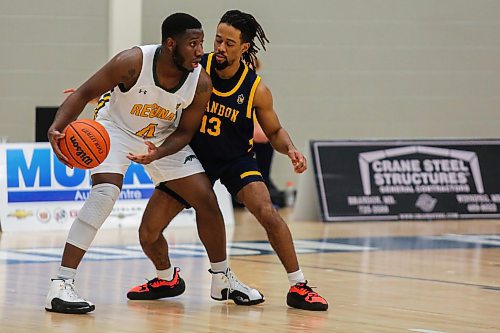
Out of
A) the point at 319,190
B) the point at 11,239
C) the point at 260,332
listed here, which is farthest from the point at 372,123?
the point at 260,332

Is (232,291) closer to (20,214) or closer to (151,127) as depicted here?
(151,127)

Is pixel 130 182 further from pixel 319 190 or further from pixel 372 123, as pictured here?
pixel 372 123

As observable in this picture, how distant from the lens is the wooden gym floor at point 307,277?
18.2 feet

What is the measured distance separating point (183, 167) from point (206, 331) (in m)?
1.16

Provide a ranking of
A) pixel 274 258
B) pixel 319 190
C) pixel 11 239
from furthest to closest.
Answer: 1. pixel 319 190
2. pixel 11 239
3. pixel 274 258

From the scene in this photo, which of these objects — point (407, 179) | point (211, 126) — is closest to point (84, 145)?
point (211, 126)

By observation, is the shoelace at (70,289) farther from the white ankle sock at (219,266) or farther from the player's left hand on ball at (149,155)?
the white ankle sock at (219,266)

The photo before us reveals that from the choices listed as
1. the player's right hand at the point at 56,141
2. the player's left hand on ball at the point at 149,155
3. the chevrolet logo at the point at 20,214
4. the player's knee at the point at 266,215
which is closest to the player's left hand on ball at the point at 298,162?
the player's knee at the point at 266,215

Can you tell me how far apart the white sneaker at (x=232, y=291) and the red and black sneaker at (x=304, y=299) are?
0.21 m

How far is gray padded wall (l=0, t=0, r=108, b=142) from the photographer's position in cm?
1400

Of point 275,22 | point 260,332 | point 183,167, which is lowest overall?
point 260,332

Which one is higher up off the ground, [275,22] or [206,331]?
[275,22]

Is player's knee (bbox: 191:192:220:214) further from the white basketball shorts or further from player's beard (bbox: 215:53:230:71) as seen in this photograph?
player's beard (bbox: 215:53:230:71)

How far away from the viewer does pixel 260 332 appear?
17.3 ft
